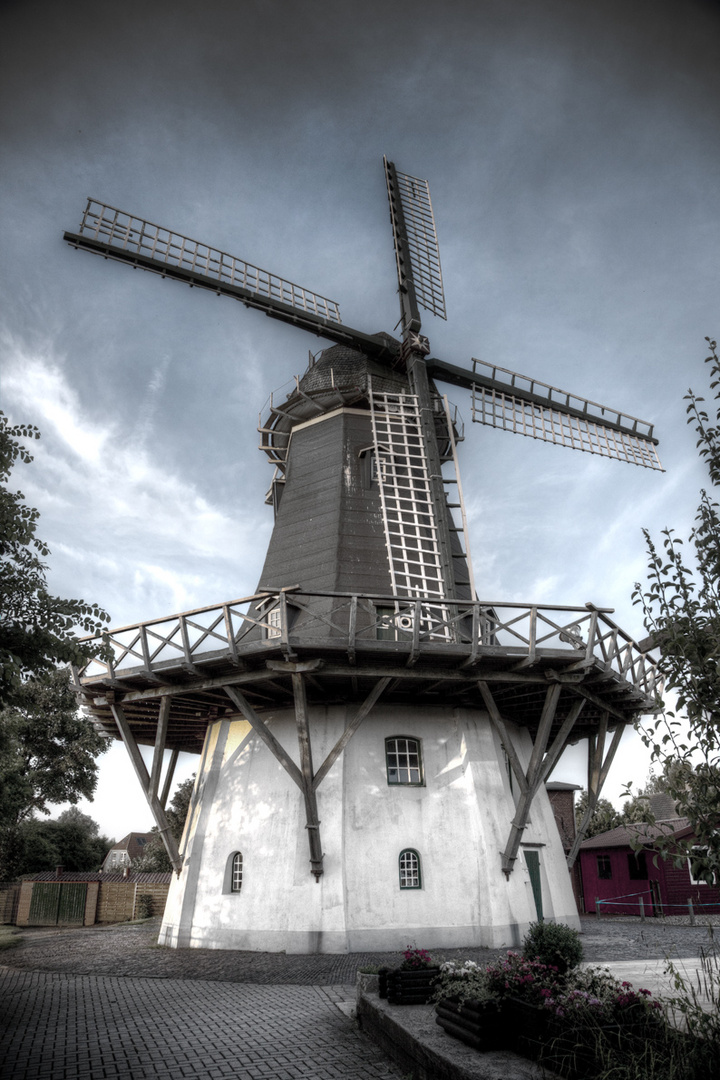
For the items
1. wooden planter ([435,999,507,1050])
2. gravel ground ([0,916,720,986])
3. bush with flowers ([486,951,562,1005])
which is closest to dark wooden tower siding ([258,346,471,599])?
gravel ground ([0,916,720,986])

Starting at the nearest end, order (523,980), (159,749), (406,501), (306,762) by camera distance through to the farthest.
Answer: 1. (523,980)
2. (306,762)
3. (159,749)
4. (406,501)

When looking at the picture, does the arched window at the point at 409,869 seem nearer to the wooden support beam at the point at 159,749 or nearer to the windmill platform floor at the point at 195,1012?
the windmill platform floor at the point at 195,1012

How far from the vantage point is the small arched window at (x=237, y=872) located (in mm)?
14285

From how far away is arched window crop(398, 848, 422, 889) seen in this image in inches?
538

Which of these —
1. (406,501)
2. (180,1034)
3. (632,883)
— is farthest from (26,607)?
(632,883)

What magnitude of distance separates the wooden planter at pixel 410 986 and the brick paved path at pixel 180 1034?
20.5 inches

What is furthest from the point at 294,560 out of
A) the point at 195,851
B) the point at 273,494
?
the point at 195,851

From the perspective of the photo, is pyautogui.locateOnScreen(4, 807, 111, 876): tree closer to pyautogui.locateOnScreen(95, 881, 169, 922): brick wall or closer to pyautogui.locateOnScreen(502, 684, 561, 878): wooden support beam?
pyautogui.locateOnScreen(95, 881, 169, 922): brick wall

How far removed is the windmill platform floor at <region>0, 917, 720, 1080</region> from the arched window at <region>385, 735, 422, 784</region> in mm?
3252

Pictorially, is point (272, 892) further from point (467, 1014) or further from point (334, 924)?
point (467, 1014)

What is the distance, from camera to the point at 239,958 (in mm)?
12562

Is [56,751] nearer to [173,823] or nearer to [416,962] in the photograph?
[173,823]

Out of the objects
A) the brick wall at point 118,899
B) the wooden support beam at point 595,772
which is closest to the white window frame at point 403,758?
the wooden support beam at point 595,772

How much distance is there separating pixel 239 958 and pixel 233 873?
201 centimetres
